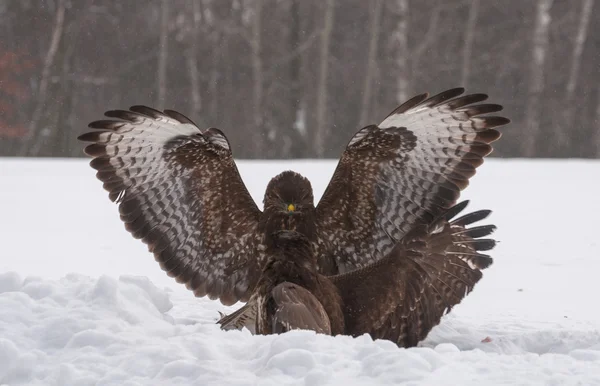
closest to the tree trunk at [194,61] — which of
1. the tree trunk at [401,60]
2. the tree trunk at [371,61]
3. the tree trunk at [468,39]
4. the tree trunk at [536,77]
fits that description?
the tree trunk at [371,61]

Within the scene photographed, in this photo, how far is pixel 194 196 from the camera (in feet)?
15.6

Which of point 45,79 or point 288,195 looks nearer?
point 288,195

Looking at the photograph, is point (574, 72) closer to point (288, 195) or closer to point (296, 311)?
point (288, 195)

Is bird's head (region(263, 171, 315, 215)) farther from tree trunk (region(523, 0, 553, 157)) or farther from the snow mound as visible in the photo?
tree trunk (region(523, 0, 553, 157))

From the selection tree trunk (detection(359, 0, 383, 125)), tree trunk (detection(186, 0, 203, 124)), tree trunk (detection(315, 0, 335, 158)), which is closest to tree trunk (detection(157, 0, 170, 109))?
tree trunk (detection(186, 0, 203, 124))

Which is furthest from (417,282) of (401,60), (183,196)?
(401,60)

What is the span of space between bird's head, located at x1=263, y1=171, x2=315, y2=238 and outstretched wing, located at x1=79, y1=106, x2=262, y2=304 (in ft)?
0.58

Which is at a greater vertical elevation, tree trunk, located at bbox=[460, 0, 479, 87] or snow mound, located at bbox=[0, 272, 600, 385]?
tree trunk, located at bbox=[460, 0, 479, 87]

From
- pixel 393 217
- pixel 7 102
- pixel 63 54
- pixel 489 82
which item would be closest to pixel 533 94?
pixel 489 82

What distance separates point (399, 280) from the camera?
4.20 meters

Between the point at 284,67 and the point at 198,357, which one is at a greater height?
the point at 284,67

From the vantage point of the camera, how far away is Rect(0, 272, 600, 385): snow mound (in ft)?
9.30

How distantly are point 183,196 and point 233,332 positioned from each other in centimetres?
158

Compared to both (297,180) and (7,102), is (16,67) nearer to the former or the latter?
(7,102)
